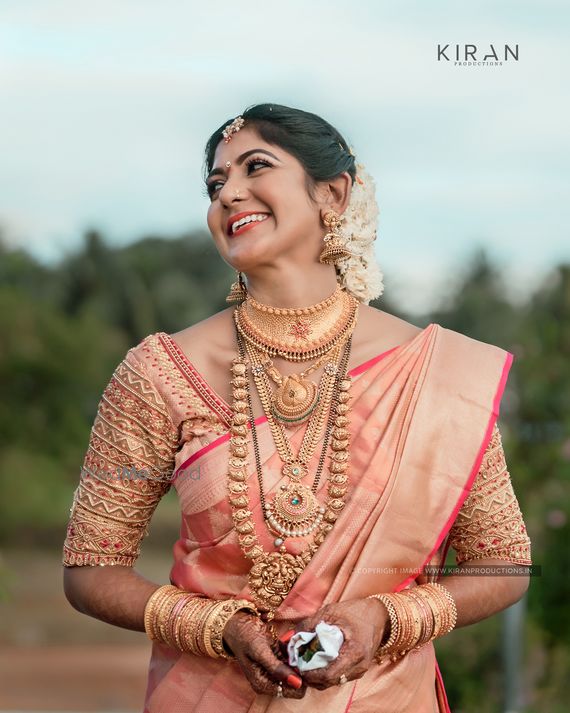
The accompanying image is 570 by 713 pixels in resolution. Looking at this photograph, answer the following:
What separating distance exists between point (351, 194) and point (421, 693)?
4.01 ft

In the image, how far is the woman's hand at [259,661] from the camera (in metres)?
2.25

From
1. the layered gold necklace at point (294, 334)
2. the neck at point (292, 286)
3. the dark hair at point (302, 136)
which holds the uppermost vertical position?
the dark hair at point (302, 136)

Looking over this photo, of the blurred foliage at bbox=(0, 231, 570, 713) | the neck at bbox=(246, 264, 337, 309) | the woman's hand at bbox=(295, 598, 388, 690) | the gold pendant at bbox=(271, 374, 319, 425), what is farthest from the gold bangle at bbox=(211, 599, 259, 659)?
the blurred foliage at bbox=(0, 231, 570, 713)

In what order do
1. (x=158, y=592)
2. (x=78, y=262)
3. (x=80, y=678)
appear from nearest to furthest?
(x=158, y=592)
(x=80, y=678)
(x=78, y=262)

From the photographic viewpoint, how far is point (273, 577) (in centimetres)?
246

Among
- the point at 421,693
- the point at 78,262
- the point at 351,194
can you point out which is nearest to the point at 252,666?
the point at 421,693

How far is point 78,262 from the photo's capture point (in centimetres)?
1059

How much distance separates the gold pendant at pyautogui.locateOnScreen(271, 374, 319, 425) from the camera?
2.58 metres

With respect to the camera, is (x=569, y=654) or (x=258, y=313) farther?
(x=569, y=654)

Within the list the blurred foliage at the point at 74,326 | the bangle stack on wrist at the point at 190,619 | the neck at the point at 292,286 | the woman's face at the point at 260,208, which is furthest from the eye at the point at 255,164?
the blurred foliage at the point at 74,326

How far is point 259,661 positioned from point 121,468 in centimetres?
58

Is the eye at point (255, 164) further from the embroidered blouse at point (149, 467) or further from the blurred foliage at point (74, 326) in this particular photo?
the blurred foliage at point (74, 326)

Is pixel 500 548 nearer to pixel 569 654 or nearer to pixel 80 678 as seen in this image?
pixel 569 654

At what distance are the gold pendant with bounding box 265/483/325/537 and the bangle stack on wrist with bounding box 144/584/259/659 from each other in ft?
0.61
